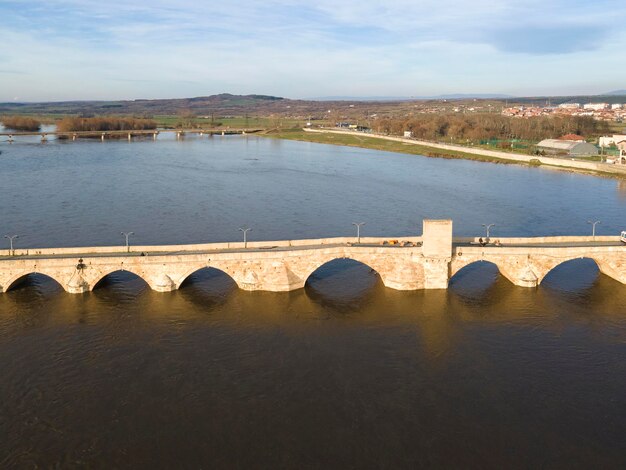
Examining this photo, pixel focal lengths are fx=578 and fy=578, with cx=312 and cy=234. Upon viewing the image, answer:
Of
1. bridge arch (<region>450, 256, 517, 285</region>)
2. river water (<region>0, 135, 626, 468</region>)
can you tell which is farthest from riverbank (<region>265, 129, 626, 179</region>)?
bridge arch (<region>450, 256, 517, 285</region>)

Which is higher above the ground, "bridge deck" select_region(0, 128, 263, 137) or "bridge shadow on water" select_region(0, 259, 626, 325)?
"bridge deck" select_region(0, 128, 263, 137)

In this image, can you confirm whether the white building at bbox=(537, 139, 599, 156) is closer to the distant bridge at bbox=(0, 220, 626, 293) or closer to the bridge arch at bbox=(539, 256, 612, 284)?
the bridge arch at bbox=(539, 256, 612, 284)

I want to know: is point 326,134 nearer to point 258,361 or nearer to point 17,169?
point 17,169

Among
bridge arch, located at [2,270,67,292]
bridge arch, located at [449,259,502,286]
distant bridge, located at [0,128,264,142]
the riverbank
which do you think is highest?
distant bridge, located at [0,128,264,142]

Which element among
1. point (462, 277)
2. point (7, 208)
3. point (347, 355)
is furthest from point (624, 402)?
point (7, 208)

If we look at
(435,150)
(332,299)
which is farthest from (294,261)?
(435,150)

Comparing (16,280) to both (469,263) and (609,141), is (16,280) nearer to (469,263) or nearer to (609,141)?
(469,263)
